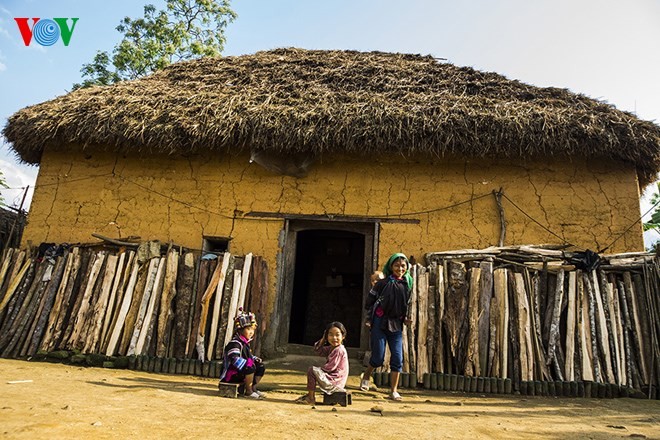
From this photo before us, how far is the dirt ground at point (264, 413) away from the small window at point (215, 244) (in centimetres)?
204

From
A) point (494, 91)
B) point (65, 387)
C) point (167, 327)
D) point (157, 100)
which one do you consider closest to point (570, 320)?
point (494, 91)

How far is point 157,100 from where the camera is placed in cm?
675

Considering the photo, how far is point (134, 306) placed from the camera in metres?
5.40

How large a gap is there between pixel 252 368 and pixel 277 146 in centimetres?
323

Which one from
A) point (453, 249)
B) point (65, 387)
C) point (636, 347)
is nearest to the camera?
point (65, 387)

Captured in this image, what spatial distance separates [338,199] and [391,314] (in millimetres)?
2428

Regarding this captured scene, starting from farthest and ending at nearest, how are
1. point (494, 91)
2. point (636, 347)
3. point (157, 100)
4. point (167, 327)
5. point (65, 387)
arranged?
point (494, 91), point (157, 100), point (167, 327), point (636, 347), point (65, 387)

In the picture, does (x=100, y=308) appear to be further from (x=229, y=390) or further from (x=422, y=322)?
(x=422, y=322)

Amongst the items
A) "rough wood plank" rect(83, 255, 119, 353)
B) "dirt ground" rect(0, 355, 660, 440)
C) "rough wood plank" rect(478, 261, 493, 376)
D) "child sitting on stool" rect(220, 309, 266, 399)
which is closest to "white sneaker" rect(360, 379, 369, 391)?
"dirt ground" rect(0, 355, 660, 440)

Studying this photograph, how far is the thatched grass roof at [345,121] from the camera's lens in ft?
19.3

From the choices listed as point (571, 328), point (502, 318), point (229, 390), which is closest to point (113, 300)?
point (229, 390)

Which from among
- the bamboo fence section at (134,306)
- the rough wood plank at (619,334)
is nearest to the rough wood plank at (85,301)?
the bamboo fence section at (134,306)

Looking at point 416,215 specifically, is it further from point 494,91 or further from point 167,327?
point 167,327

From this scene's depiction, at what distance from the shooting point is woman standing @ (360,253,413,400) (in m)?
4.21
